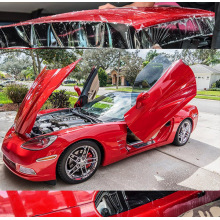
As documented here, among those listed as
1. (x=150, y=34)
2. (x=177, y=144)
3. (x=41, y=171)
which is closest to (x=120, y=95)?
(x=150, y=34)

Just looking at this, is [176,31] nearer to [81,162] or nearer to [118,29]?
[118,29]

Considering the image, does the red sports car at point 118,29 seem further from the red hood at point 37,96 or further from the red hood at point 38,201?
the red hood at point 38,201

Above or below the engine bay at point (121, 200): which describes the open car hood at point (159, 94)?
above

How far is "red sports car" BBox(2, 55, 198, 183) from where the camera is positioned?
145 centimetres

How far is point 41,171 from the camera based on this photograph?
4.69 ft

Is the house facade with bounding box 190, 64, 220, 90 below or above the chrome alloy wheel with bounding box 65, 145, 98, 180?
above

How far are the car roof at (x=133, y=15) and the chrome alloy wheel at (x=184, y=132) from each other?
1138 mm

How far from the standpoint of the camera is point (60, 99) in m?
1.87

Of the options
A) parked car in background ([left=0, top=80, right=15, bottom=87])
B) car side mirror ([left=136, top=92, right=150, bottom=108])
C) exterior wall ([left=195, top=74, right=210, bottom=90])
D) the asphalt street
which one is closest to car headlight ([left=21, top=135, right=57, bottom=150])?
the asphalt street

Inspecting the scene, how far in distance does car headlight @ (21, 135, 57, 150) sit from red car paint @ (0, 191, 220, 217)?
0.38 metres

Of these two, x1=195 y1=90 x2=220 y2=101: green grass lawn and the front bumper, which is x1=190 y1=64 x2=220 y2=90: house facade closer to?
x1=195 y1=90 x2=220 y2=101: green grass lawn

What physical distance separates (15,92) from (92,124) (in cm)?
81

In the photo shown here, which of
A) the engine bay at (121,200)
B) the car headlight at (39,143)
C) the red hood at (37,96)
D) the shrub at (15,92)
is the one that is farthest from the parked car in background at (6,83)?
the engine bay at (121,200)

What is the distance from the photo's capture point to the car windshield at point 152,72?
1718mm
